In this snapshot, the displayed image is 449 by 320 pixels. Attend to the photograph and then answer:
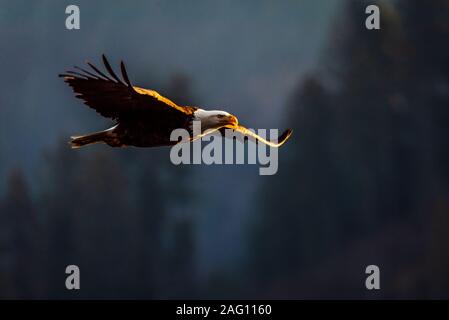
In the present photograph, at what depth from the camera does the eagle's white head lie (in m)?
9.13

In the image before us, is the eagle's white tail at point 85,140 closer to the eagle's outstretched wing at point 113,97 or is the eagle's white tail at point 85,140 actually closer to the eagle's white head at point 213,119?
the eagle's outstretched wing at point 113,97

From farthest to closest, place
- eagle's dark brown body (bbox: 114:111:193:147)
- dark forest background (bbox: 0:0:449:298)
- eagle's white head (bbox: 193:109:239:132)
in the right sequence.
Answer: dark forest background (bbox: 0:0:449:298)
eagle's white head (bbox: 193:109:239:132)
eagle's dark brown body (bbox: 114:111:193:147)

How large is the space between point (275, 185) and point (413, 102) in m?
6.24

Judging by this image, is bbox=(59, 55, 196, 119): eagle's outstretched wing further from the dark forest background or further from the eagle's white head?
the dark forest background

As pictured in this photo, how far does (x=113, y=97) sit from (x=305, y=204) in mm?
32612

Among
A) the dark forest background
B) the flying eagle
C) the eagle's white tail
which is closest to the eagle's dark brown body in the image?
the flying eagle

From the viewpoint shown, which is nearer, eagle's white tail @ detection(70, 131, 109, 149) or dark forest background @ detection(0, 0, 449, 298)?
eagle's white tail @ detection(70, 131, 109, 149)

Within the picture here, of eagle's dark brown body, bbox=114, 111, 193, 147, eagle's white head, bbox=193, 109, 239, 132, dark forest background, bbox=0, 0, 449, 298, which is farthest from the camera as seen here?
dark forest background, bbox=0, 0, 449, 298

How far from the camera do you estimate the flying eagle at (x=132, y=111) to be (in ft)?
29.4

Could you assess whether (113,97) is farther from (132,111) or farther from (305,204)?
(305,204)

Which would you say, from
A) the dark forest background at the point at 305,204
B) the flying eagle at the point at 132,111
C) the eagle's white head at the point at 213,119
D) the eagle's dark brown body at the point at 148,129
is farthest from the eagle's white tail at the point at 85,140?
the dark forest background at the point at 305,204

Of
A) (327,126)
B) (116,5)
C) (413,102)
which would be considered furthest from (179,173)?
(116,5)

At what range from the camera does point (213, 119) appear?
30.3 ft

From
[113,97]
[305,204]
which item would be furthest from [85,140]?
[305,204]
